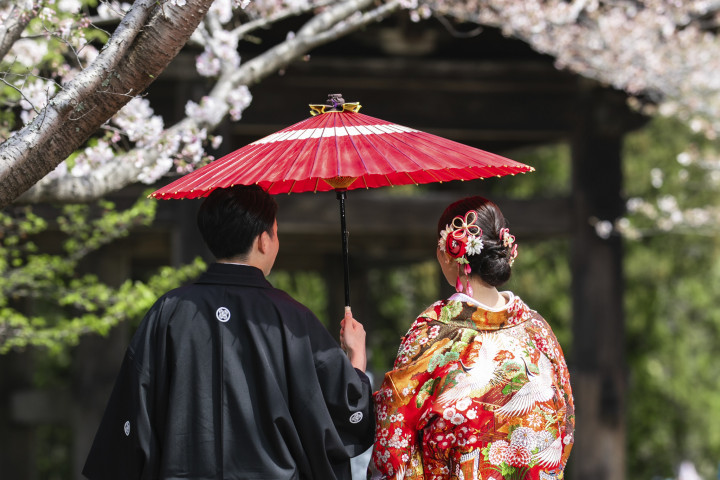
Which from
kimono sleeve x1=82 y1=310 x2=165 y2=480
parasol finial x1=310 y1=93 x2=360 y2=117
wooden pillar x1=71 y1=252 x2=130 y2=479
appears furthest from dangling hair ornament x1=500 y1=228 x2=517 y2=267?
wooden pillar x1=71 y1=252 x2=130 y2=479

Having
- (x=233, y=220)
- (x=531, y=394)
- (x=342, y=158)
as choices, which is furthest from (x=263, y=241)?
(x=531, y=394)

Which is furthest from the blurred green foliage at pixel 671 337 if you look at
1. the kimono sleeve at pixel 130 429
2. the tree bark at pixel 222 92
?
the kimono sleeve at pixel 130 429

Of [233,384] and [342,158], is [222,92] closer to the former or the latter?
[342,158]

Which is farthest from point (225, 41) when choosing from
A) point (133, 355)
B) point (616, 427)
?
point (616, 427)

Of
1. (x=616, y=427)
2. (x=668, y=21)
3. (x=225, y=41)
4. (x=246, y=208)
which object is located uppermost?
(x=668, y=21)

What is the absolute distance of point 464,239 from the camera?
2.70 metres

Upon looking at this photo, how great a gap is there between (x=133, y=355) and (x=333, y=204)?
3.73 metres

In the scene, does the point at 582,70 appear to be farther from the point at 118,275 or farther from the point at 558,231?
the point at 118,275

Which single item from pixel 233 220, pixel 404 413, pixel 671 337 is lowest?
pixel 671 337

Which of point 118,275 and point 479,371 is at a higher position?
point 118,275

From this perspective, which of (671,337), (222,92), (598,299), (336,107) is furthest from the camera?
(671,337)

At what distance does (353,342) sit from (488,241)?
0.51 meters

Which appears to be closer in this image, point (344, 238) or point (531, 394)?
point (531, 394)

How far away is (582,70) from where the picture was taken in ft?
20.3
